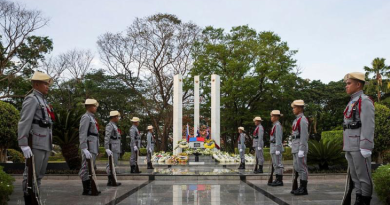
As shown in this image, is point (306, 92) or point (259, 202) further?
point (306, 92)

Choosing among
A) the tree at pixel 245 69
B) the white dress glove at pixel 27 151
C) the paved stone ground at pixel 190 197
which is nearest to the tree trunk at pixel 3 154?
the paved stone ground at pixel 190 197

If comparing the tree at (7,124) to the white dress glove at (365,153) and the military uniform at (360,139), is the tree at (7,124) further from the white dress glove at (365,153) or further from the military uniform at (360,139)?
the white dress glove at (365,153)

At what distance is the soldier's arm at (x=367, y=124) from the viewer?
5.01 meters

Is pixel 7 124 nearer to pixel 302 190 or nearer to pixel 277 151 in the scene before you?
pixel 277 151

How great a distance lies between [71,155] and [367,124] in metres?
10.1

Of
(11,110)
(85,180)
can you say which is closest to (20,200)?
(85,180)

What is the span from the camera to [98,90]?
36594 mm

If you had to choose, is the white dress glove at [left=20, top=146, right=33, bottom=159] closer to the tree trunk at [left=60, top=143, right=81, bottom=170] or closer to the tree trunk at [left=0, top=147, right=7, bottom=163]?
the tree trunk at [left=60, top=143, right=81, bottom=170]

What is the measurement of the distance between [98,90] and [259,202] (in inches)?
1257

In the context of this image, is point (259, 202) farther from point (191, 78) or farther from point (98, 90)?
point (98, 90)

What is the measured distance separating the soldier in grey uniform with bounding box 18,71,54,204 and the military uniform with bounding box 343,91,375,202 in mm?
4729

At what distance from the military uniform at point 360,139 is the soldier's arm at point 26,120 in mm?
4850

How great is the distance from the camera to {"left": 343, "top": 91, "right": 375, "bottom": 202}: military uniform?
505cm

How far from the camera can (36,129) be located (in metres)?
5.42
